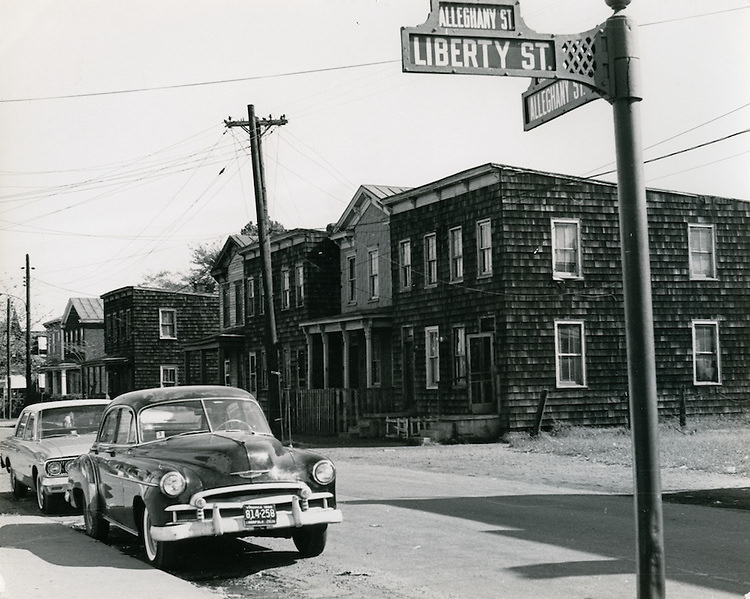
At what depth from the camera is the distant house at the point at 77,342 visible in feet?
242

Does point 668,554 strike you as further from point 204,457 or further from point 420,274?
point 420,274

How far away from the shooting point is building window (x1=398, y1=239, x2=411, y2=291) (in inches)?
1282

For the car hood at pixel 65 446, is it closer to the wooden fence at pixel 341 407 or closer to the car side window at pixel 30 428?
the car side window at pixel 30 428

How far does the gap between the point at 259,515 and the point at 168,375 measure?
53.0 m

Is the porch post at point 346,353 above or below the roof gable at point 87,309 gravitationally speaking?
below

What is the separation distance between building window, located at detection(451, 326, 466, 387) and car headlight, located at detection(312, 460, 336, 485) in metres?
19.9

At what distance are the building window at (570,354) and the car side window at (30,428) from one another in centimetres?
1563

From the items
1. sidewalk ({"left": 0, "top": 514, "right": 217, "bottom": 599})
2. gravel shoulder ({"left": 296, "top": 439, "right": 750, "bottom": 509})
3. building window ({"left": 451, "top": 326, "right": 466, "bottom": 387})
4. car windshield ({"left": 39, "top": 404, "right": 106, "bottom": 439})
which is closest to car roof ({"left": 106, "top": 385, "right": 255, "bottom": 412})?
sidewalk ({"left": 0, "top": 514, "right": 217, "bottom": 599})

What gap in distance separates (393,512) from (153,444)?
13.9 feet

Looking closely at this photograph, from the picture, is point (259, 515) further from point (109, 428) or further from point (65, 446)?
point (65, 446)

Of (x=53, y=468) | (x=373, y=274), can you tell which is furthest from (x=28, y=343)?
(x=53, y=468)

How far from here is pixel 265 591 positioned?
852cm

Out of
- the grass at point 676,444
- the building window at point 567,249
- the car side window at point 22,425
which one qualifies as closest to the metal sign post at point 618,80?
the car side window at point 22,425

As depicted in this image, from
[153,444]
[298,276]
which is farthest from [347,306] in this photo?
[153,444]
